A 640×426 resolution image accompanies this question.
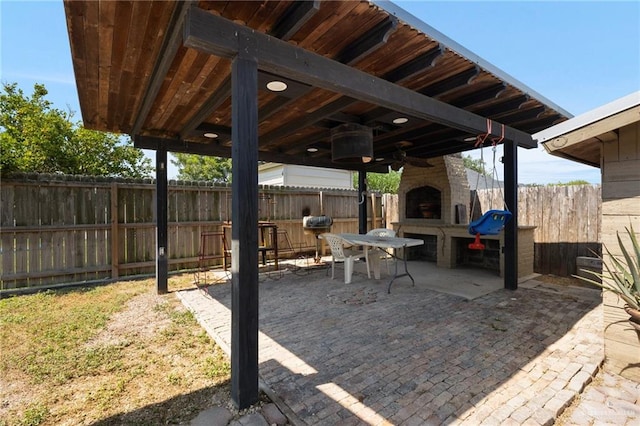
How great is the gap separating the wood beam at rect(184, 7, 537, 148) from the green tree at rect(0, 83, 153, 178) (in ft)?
20.4

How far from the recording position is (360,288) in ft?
15.3

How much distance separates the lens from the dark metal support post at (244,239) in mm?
1853

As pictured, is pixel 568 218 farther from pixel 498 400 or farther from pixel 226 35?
pixel 226 35

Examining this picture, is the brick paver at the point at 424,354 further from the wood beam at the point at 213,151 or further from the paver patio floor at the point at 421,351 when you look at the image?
the wood beam at the point at 213,151

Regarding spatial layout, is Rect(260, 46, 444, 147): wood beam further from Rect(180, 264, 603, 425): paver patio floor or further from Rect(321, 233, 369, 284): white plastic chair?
Rect(180, 264, 603, 425): paver patio floor

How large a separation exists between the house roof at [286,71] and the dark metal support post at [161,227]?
48 centimetres

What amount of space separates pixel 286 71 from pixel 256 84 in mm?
335

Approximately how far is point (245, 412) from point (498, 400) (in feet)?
5.25

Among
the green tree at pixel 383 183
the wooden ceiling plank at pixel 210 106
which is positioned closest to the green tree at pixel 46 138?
the wooden ceiling plank at pixel 210 106

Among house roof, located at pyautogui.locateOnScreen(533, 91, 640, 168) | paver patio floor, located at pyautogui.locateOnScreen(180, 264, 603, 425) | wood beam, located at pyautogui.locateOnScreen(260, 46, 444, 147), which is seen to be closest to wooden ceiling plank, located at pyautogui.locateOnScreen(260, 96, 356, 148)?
wood beam, located at pyautogui.locateOnScreen(260, 46, 444, 147)

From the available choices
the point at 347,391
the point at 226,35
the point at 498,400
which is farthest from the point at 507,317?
the point at 226,35

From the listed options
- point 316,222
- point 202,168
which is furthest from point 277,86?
point 202,168

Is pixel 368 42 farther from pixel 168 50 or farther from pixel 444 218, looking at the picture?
pixel 444 218

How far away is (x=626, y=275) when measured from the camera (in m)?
2.12
